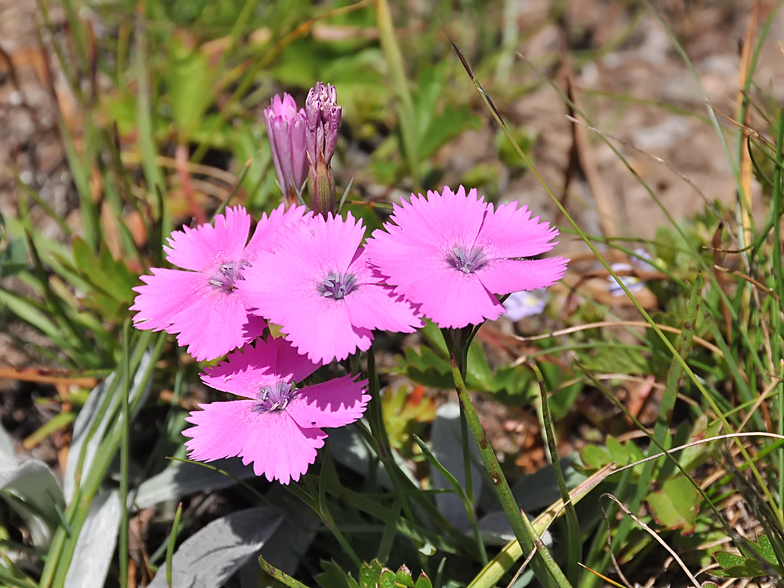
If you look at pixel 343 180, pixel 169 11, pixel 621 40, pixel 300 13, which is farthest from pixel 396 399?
pixel 621 40

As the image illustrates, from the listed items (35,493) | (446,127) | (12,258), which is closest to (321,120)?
(35,493)

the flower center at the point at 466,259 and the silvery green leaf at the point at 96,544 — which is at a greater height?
the flower center at the point at 466,259

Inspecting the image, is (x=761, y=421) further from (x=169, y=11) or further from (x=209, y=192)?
(x=169, y=11)

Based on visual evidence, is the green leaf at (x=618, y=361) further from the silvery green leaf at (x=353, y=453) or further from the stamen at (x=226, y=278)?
the stamen at (x=226, y=278)

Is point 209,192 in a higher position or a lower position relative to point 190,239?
higher

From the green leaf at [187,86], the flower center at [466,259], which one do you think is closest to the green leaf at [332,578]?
the flower center at [466,259]

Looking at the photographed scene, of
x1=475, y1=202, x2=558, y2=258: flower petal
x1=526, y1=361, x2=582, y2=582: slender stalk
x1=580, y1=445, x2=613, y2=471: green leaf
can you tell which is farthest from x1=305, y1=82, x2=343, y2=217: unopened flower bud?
x1=580, y1=445, x2=613, y2=471: green leaf

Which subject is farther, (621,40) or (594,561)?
(621,40)
